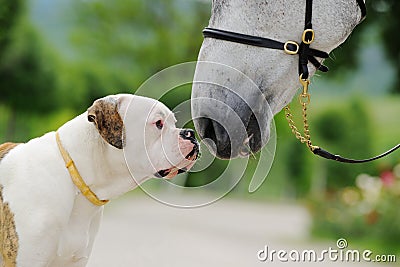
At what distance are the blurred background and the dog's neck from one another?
1.04ft

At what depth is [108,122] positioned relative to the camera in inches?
86.0

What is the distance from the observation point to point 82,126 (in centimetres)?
226

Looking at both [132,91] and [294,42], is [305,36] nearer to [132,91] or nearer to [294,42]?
[294,42]

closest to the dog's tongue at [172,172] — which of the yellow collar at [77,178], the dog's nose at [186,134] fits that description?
the dog's nose at [186,134]

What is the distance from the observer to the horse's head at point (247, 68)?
1.91 meters

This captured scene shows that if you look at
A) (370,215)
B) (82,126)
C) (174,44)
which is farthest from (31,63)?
(174,44)

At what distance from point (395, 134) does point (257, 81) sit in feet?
26.2

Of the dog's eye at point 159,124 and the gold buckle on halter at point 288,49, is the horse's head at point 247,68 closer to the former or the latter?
the gold buckle on halter at point 288,49

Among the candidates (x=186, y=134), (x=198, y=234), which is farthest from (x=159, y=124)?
(x=198, y=234)

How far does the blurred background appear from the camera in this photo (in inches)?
277

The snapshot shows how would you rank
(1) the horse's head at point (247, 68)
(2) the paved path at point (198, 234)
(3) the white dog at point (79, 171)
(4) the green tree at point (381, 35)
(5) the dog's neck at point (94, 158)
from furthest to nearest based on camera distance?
1. (4) the green tree at point (381, 35)
2. (2) the paved path at point (198, 234)
3. (5) the dog's neck at point (94, 158)
4. (3) the white dog at point (79, 171)
5. (1) the horse's head at point (247, 68)

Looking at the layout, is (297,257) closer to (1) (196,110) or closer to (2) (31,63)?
(1) (196,110)

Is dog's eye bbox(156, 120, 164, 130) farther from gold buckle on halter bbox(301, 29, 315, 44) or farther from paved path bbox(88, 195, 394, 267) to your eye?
paved path bbox(88, 195, 394, 267)

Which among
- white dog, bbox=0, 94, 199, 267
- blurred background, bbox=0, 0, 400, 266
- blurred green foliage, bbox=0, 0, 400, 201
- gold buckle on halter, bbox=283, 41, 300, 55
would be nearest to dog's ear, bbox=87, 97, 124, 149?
white dog, bbox=0, 94, 199, 267
